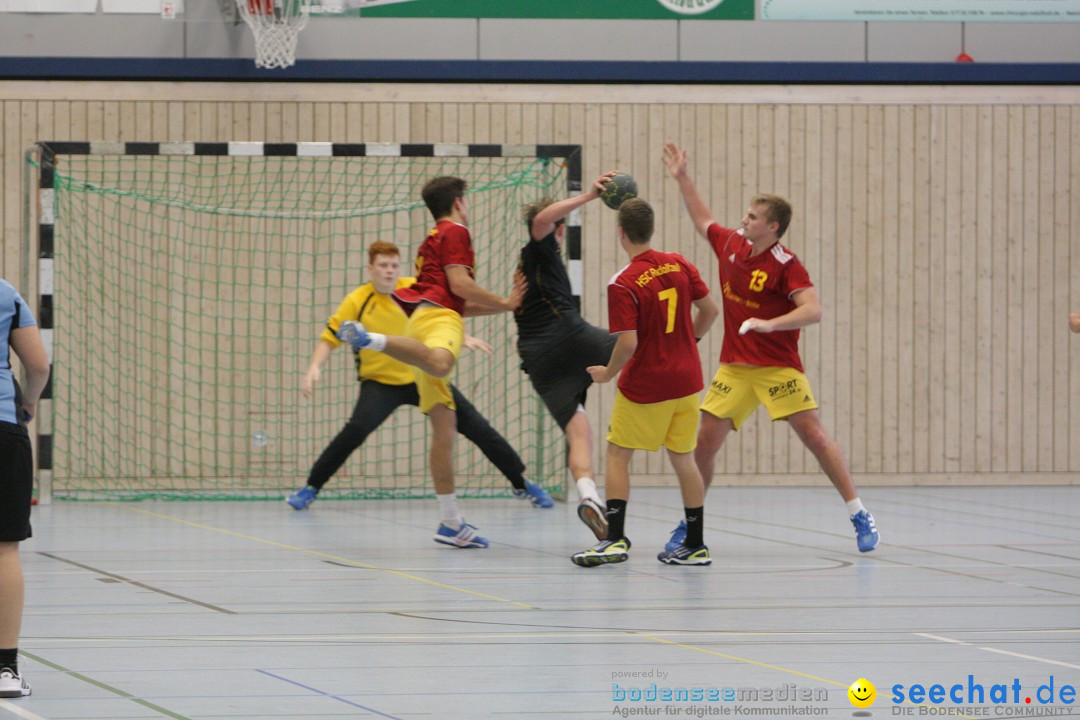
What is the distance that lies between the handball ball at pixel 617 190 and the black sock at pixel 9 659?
4.22 metres

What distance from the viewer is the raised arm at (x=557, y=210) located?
305 inches

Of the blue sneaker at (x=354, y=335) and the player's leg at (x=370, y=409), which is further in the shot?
the player's leg at (x=370, y=409)

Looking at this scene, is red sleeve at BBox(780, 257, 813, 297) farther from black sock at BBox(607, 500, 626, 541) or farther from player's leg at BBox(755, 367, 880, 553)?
black sock at BBox(607, 500, 626, 541)

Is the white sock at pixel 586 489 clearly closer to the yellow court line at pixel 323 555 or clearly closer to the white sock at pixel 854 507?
the yellow court line at pixel 323 555

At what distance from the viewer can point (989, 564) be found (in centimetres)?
794

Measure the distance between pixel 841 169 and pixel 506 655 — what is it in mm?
9844

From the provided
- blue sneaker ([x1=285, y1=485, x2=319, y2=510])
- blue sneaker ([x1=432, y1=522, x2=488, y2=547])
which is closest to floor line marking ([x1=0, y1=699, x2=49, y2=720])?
blue sneaker ([x1=432, y1=522, x2=488, y2=547])

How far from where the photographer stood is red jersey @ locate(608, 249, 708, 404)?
7492mm

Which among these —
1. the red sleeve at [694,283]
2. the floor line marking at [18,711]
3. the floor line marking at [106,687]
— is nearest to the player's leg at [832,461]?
the red sleeve at [694,283]

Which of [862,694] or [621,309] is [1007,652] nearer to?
[862,694]

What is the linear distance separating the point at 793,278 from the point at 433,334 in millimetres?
2034

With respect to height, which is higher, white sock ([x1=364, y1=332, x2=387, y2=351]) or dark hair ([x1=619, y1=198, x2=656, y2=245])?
dark hair ([x1=619, y1=198, x2=656, y2=245])

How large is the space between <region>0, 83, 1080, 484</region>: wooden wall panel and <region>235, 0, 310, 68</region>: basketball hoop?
34.2 inches

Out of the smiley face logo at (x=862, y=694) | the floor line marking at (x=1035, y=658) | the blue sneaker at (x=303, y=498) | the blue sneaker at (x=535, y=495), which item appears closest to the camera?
the smiley face logo at (x=862, y=694)
